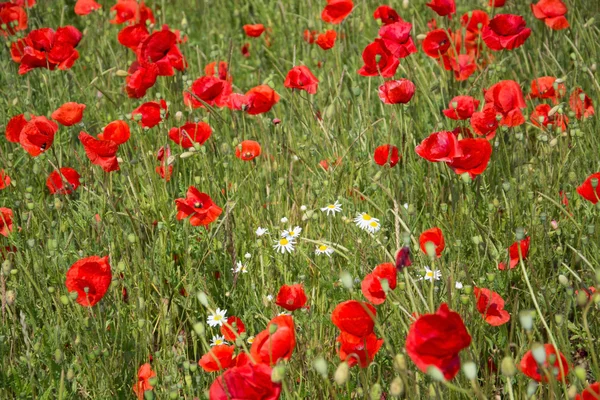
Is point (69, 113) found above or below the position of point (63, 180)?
above

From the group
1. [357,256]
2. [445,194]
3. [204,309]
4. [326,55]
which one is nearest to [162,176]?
[204,309]

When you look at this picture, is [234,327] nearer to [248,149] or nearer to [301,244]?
[301,244]

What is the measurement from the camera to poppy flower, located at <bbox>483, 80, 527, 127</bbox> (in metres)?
2.40

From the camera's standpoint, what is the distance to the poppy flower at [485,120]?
2416mm

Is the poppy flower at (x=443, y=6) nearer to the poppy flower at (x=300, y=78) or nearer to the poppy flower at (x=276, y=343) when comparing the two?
the poppy flower at (x=300, y=78)

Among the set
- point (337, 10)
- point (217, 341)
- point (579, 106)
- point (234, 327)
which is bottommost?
point (217, 341)

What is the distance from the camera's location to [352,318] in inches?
63.8

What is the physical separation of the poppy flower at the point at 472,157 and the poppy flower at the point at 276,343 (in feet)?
2.54

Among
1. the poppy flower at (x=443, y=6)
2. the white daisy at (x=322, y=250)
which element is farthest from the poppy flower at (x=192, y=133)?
the poppy flower at (x=443, y=6)

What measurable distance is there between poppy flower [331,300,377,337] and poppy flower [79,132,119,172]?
42.5 inches

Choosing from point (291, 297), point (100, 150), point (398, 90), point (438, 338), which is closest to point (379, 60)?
point (398, 90)

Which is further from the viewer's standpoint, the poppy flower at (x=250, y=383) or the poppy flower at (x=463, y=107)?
the poppy flower at (x=463, y=107)

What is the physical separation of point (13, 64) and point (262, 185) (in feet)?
6.04

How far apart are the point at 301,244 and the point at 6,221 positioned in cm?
95
